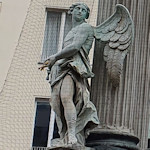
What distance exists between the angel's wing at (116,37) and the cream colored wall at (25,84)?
28.7 feet

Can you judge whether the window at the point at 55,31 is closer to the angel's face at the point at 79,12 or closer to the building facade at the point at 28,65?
the building facade at the point at 28,65

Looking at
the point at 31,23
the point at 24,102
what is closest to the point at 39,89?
the point at 24,102

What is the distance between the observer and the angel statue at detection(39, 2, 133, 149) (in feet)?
31.4

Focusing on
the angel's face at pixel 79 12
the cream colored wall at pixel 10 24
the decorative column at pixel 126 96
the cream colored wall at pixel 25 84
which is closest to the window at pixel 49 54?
the cream colored wall at pixel 25 84

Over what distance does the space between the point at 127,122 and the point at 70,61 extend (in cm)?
98

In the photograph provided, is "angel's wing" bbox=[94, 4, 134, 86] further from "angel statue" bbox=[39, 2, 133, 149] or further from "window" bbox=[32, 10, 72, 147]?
"window" bbox=[32, 10, 72, 147]

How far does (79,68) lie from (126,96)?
760 millimetres

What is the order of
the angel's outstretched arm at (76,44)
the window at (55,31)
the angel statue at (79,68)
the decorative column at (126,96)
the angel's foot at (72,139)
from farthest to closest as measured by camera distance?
1. the window at (55,31)
2. the decorative column at (126,96)
3. the angel's outstretched arm at (76,44)
4. the angel statue at (79,68)
5. the angel's foot at (72,139)

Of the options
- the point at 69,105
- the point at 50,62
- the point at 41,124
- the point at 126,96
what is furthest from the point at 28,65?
the point at 69,105

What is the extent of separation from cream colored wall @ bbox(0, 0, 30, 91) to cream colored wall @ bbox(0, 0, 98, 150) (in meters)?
0.07

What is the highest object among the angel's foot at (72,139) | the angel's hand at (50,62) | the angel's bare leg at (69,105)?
the angel's hand at (50,62)

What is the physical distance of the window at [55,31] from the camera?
765 inches

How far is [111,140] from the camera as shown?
9875 millimetres

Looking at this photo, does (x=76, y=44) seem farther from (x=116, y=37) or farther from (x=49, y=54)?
(x=49, y=54)
